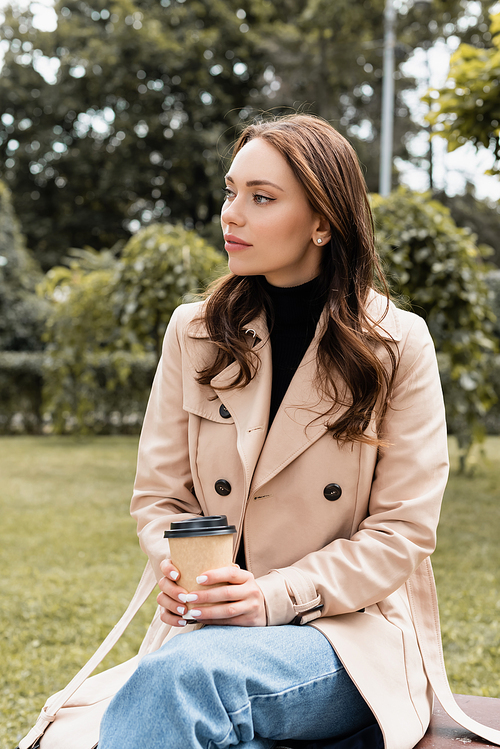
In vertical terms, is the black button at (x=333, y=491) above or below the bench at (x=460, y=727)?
above

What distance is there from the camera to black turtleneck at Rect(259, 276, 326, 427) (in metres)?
2.01

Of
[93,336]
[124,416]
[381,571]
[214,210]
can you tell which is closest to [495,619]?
[381,571]

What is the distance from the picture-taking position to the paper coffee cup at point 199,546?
4.74 feet

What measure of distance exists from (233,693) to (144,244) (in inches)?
232

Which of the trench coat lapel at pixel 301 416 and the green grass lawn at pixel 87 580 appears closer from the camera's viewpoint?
the trench coat lapel at pixel 301 416

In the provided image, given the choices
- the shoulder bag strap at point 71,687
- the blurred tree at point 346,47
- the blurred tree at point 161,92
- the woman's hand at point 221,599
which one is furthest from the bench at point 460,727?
the blurred tree at point 346,47

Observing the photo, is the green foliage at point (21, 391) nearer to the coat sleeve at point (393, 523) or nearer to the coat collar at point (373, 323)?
the coat collar at point (373, 323)

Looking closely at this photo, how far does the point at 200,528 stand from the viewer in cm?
144

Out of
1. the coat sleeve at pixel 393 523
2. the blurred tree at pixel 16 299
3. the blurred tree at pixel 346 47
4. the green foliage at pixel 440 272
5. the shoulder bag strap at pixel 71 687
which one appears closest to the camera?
the coat sleeve at pixel 393 523

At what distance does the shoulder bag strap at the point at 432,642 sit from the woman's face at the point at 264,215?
890mm

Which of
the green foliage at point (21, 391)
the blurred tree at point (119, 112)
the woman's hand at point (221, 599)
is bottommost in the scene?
the green foliage at point (21, 391)

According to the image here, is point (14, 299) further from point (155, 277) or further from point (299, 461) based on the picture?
point (299, 461)

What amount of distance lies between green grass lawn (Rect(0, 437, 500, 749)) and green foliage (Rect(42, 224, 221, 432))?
166 cm

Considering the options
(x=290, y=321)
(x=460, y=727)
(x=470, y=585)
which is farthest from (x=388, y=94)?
(x=460, y=727)
